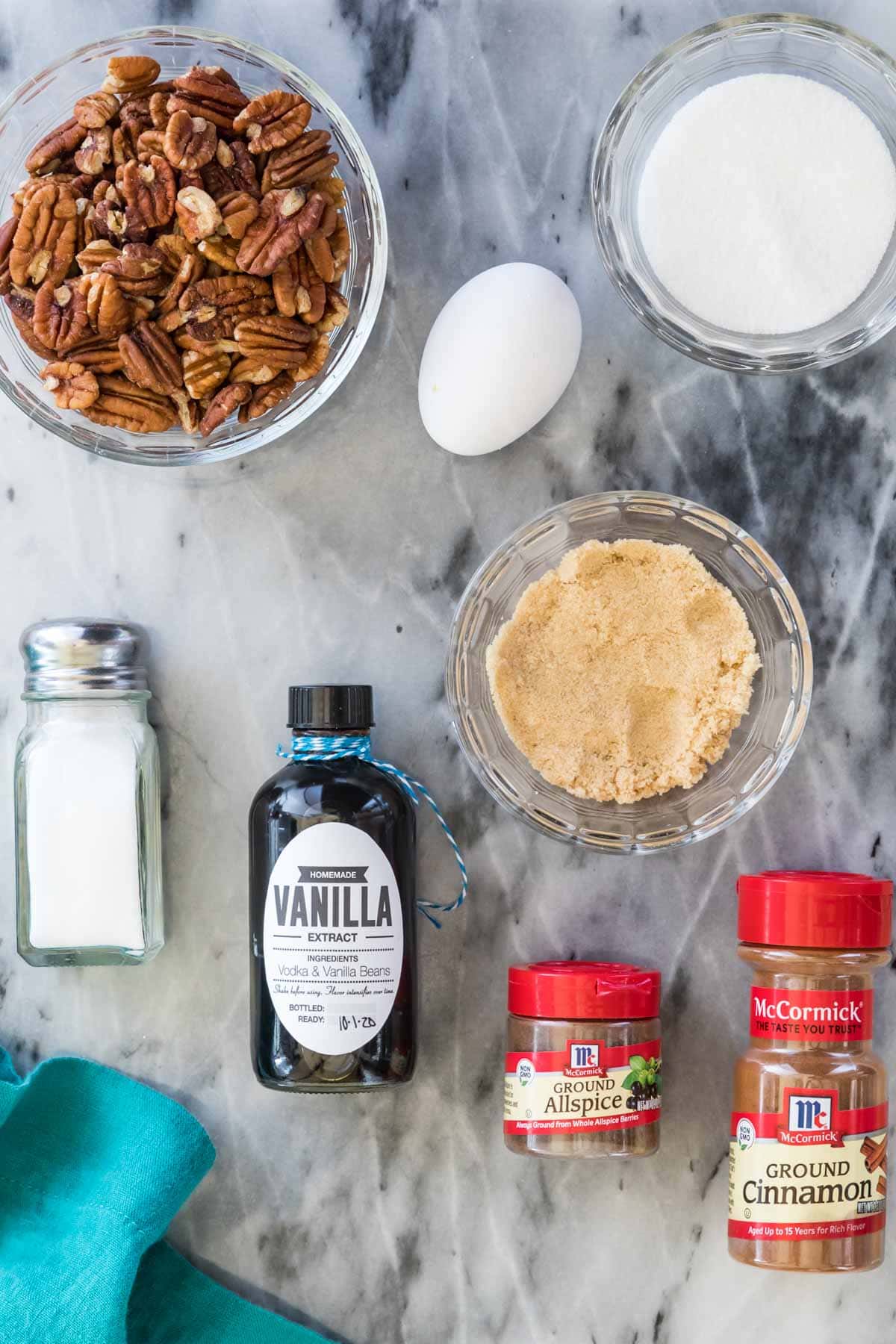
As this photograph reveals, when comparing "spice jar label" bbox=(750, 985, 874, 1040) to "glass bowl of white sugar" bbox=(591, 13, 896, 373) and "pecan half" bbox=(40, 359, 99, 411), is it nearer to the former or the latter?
"glass bowl of white sugar" bbox=(591, 13, 896, 373)

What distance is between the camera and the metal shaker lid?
94 cm

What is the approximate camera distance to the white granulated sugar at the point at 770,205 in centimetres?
91

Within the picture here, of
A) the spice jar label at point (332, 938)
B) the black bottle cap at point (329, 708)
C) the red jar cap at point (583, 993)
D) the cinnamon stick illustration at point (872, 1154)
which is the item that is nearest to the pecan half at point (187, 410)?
the black bottle cap at point (329, 708)

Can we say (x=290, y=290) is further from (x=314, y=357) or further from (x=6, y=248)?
(x=6, y=248)

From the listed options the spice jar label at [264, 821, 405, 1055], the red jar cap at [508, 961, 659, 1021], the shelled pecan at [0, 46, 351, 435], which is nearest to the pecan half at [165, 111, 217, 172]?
the shelled pecan at [0, 46, 351, 435]

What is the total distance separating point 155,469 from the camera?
3.28 ft

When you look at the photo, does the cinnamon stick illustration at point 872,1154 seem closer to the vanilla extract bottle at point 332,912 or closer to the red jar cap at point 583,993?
the red jar cap at point 583,993

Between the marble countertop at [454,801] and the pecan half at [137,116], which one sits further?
the marble countertop at [454,801]

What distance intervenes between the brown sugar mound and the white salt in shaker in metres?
0.30

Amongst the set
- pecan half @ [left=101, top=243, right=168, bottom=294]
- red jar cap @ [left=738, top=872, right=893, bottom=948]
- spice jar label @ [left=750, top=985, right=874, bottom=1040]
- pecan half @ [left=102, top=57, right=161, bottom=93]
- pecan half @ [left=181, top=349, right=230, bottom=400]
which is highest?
pecan half @ [left=102, top=57, right=161, bottom=93]

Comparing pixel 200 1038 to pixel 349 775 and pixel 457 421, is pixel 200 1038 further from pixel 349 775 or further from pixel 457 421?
pixel 457 421

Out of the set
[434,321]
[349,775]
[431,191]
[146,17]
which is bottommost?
[349,775]

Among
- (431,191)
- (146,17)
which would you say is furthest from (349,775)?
(146,17)

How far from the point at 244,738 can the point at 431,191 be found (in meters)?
0.48
